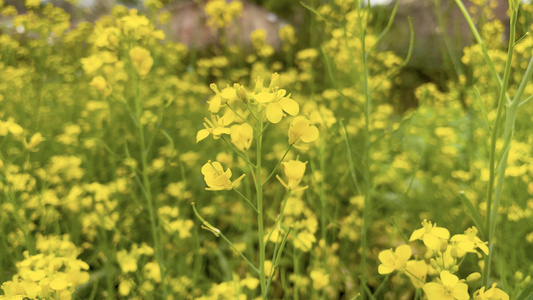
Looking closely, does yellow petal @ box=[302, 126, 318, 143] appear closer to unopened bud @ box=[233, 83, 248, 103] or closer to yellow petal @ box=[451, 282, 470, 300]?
unopened bud @ box=[233, 83, 248, 103]

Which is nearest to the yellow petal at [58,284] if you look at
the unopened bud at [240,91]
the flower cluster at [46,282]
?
the flower cluster at [46,282]

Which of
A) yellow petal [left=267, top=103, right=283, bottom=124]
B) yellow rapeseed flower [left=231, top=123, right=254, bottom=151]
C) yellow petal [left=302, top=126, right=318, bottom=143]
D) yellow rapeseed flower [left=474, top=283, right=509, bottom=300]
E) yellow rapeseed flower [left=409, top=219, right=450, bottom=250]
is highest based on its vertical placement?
yellow petal [left=267, top=103, right=283, bottom=124]

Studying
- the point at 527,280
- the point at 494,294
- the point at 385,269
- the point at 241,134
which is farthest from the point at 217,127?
the point at 527,280

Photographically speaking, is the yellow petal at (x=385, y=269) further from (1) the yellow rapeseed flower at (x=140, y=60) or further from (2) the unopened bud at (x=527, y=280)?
(1) the yellow rapeseed flower at (x=140, y=60)

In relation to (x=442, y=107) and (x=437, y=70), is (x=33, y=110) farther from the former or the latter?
(x=437, y=70)

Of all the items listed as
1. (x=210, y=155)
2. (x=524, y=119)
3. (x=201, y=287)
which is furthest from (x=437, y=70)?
(x=201, y=287)

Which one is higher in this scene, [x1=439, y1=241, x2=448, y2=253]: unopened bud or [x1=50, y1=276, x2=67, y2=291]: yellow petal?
[x1=439, y1=241, x2=448, y2=253]: unopened bud

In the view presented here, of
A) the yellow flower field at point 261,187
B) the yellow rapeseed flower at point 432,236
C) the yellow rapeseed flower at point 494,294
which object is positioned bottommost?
the yellow flower field at point 261,187

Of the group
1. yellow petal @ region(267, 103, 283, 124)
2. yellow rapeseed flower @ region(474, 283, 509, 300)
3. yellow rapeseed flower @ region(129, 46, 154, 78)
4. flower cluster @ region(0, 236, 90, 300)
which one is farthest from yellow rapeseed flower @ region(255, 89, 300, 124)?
yellow rapeseed flower @ region(129, 46, 154, 78)

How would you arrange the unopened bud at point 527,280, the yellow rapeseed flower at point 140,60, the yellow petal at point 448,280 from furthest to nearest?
the yellow rapeseed flower at point 140,60, the unopened bud at point 527,280, the yellow petal at point 448,280
